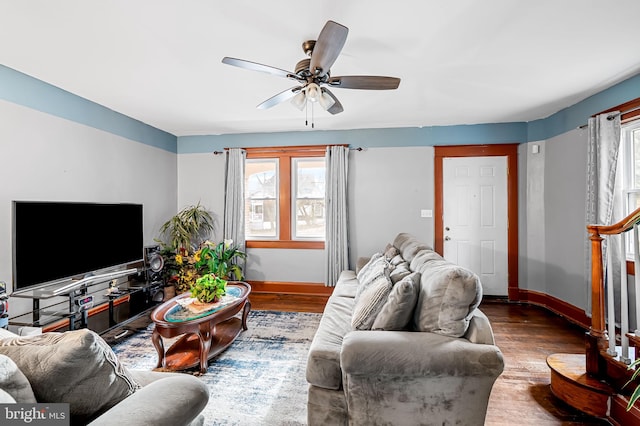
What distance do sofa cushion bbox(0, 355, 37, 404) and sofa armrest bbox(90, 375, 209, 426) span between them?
197 mm

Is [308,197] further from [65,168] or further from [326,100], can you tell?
[65,168]

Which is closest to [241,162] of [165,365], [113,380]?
[165,365]

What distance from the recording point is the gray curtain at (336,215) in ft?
14.6

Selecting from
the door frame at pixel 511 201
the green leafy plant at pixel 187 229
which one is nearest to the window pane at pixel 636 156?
the door frame at pixel 511 201

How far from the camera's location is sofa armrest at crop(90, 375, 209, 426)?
0.88 meters

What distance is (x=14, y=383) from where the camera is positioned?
0.82 m

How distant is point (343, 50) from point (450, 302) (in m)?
1.98

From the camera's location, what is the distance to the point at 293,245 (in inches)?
185

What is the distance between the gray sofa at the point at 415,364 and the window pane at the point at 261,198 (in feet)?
10.5

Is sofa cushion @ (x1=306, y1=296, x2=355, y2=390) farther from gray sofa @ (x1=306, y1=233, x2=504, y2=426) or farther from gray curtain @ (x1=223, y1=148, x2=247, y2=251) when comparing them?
gray curtain @ (x1=223, y1=148, x2=247, y2=251)

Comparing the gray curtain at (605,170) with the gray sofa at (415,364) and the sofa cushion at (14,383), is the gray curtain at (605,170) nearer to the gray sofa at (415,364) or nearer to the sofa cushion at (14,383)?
the gray sofa at (415,364)

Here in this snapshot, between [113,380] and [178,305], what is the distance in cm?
166

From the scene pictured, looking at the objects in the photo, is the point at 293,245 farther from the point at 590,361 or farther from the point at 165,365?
the point at 590,361

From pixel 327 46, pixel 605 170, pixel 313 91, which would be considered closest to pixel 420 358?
pixel 327 46
